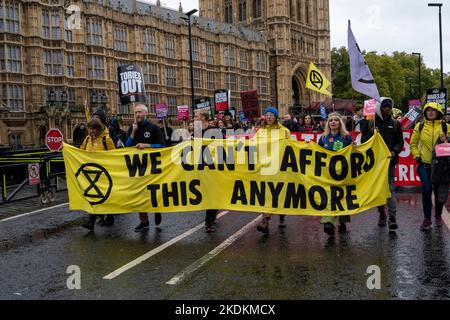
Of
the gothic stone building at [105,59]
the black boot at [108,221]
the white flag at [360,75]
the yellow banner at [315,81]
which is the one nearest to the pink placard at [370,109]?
the white flag at [360,75]

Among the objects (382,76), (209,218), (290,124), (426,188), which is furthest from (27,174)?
(382,76)

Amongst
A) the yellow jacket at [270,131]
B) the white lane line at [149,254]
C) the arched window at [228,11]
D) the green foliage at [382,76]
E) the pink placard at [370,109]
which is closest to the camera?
the white lane line at [149,254]

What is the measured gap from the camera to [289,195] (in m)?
7.85

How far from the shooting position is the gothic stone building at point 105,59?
121 ft

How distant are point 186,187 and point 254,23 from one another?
252ft

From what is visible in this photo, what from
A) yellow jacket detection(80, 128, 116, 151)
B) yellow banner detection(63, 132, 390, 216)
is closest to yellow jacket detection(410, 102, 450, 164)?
yellow banner detection(63, 132, 390, 216)

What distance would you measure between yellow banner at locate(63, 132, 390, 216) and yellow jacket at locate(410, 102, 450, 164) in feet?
2.43

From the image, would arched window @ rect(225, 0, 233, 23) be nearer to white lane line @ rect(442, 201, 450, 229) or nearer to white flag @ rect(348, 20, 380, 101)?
white flag @ rect(348, 20, 380, 101)

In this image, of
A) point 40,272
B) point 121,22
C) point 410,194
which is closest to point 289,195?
point 40,272

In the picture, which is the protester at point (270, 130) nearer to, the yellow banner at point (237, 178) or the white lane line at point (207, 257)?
the yellow banner at point (237, 178)

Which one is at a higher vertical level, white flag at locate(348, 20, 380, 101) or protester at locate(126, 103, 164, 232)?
white flag at locate(348, 20, 380, 101)

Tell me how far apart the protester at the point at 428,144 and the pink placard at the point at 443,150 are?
0.18m

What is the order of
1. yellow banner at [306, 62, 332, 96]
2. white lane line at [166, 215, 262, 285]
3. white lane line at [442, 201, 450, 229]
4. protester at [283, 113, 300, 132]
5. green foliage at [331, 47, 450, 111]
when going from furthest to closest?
green foliage at [331, 47, 450, 111] → yellow banner at [306, 62, 332, 96] → protester at [283, 113, 300, 132] → white lane line at [442, 201, 450, 229] → white lane line at [166, 215, 262, 285]

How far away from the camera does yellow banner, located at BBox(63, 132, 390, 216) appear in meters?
7.80
